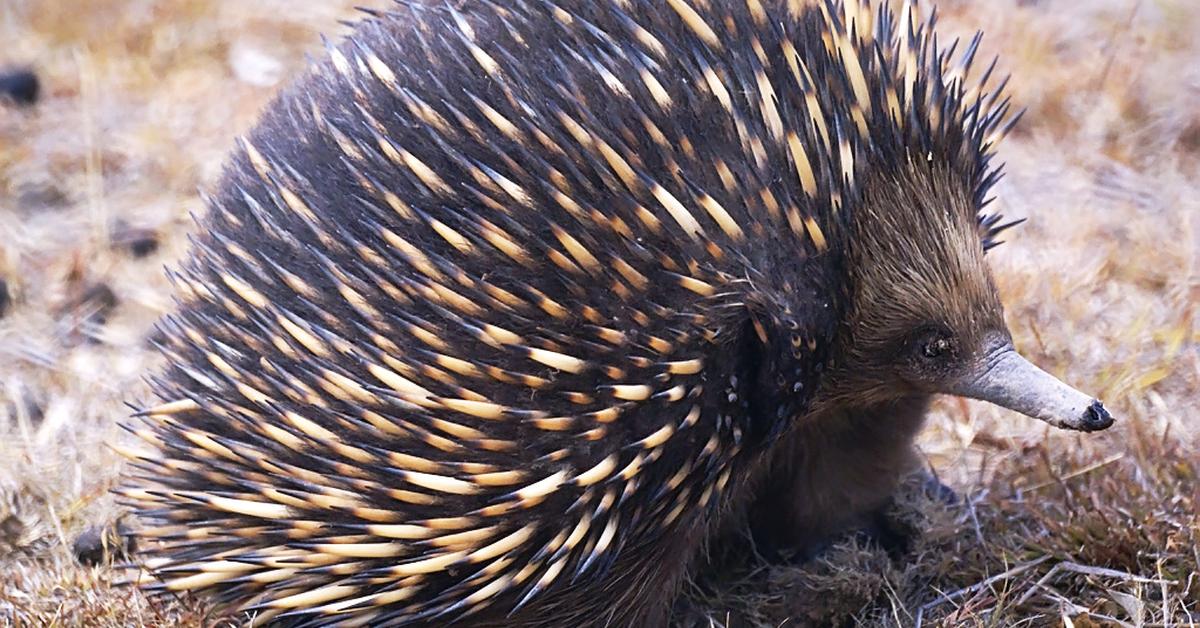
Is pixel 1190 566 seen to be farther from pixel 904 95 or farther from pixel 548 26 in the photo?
pixel 548 26

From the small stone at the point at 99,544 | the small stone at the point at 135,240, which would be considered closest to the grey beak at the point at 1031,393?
the small stone at the point at 99,544

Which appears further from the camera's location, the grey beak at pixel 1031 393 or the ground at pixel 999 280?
the ground at pixel 999 280

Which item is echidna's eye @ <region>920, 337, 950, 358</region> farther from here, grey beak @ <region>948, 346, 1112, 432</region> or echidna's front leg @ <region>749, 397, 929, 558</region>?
echidna's front leg @ <region>749, 397, 929, 558</region>

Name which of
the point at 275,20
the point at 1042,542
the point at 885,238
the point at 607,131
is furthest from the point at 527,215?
the point at 275,20

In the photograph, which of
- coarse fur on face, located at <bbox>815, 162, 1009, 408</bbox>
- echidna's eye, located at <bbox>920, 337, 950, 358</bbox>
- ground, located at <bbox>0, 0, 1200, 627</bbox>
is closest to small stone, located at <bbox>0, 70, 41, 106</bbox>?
ground, located at <bbox>0, 0, 1200, 627</bbox>

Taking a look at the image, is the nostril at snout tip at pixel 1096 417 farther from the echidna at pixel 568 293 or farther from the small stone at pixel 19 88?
the small stone at pixel 19 88
